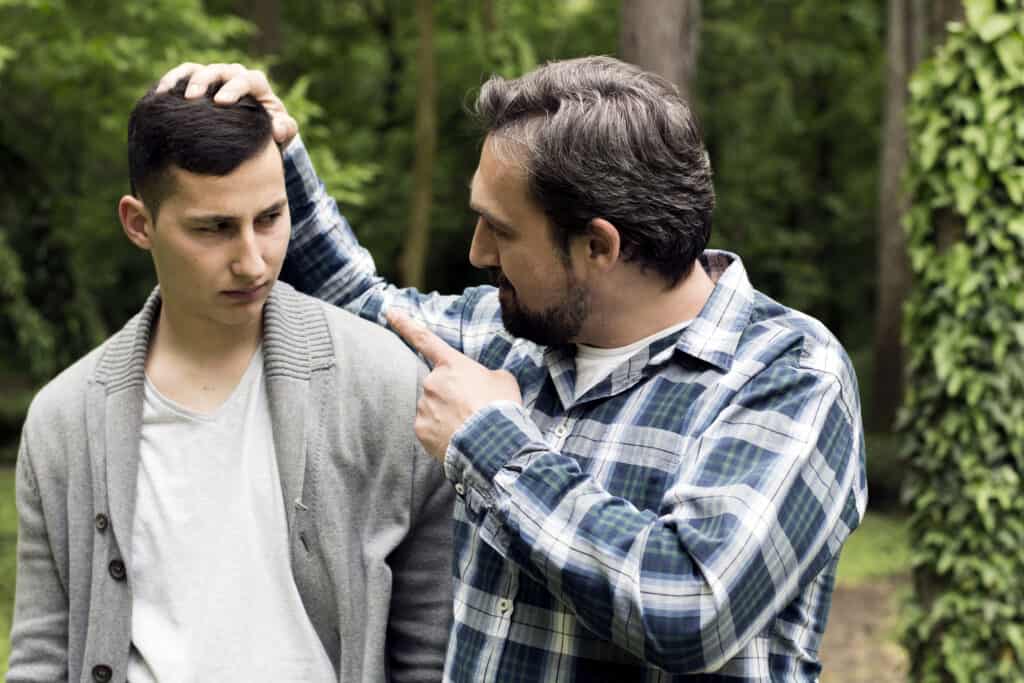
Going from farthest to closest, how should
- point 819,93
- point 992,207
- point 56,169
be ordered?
1. point 819,93
2. point 56,169
3. point 992,207

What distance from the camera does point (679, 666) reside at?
5.89 feet

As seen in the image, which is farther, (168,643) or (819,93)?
(819,93)

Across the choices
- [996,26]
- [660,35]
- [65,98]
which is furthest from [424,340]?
[65,98]

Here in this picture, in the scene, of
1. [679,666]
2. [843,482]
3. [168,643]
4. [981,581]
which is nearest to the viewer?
[679,666]

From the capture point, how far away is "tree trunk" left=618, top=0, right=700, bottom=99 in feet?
22.6

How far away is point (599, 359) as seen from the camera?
7.14 feet

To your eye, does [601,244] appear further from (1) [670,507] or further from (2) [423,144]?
(2) [423,144]

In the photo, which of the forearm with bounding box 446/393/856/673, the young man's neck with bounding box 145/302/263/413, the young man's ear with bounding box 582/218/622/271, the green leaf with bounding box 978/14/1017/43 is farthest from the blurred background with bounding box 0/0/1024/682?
the forearm with bounding box 446/393/856/673

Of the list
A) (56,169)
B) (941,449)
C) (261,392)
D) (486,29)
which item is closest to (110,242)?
(56,169)

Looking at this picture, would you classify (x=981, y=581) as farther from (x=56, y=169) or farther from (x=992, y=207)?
(x=56, y=169)

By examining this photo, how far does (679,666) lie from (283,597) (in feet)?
2.57

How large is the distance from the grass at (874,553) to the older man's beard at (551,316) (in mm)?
8532

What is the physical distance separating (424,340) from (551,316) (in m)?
0.26

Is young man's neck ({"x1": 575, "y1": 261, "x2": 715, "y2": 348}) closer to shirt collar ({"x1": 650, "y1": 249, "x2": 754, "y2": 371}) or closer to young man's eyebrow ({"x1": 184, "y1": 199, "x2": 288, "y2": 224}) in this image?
shirt collar ({"x1": 650, "y1": 249, "x2": 754, "y2": 371})
